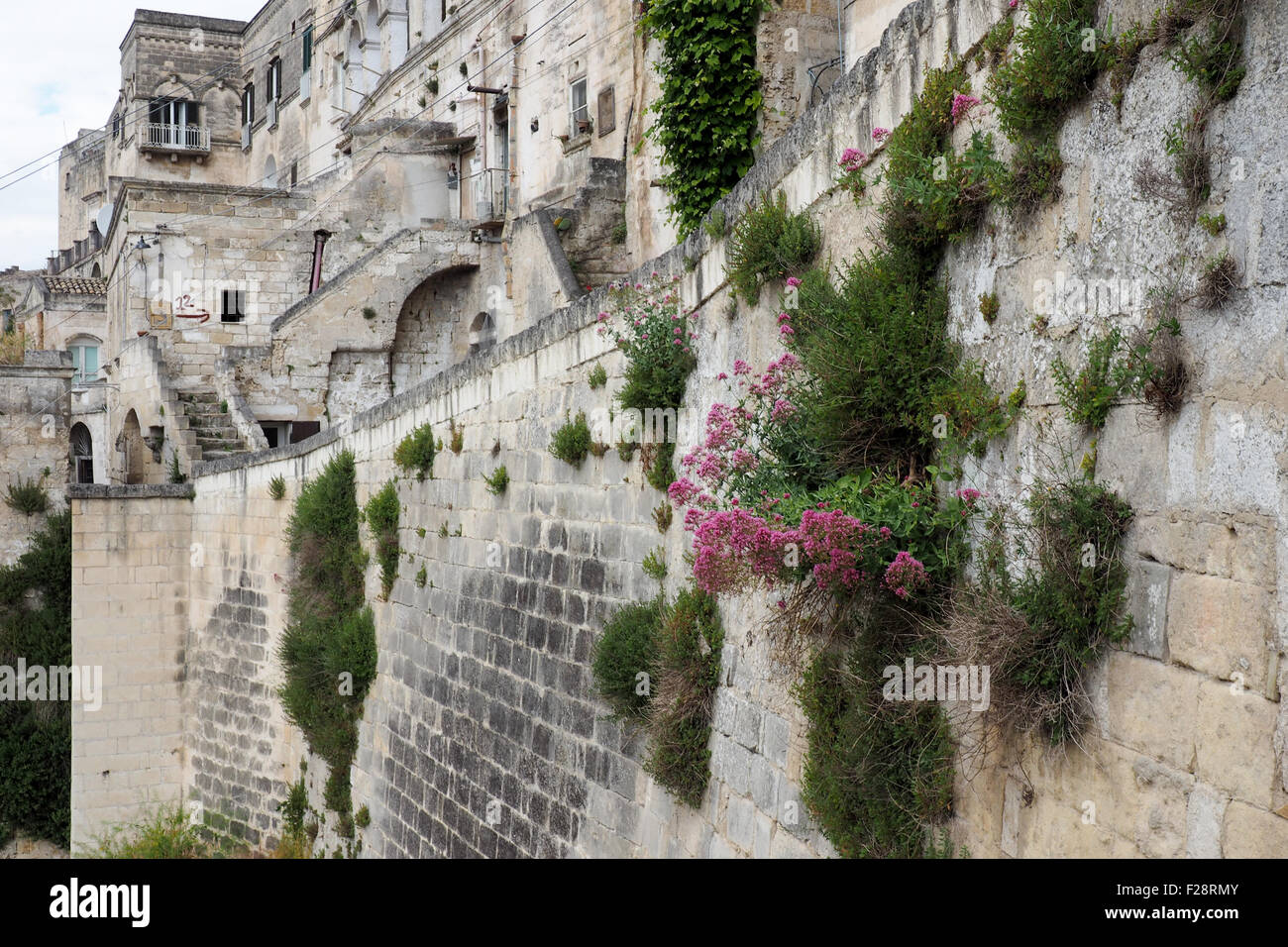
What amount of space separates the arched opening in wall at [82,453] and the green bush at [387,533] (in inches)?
647

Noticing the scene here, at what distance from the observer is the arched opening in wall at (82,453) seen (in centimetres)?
2600

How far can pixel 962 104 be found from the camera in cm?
445

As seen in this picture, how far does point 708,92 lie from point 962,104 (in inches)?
374

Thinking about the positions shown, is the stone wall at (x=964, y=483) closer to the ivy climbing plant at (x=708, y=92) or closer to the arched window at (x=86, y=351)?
the ivy climbing plant at (x=708, y=92)

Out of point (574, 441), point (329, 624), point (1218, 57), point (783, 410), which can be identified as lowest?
point (329, 624)

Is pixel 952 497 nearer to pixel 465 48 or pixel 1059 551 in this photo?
pixel 1059 551

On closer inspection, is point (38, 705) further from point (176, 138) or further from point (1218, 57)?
point (176, 138)

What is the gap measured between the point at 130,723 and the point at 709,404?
38.3ft

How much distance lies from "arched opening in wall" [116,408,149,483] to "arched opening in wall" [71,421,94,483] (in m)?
5.32

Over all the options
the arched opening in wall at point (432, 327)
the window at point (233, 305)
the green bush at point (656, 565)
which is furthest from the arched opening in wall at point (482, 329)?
the green bush at point (656, 565)

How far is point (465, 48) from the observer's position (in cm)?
2320

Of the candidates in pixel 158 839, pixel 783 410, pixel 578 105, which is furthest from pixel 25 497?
pixel 783 410
